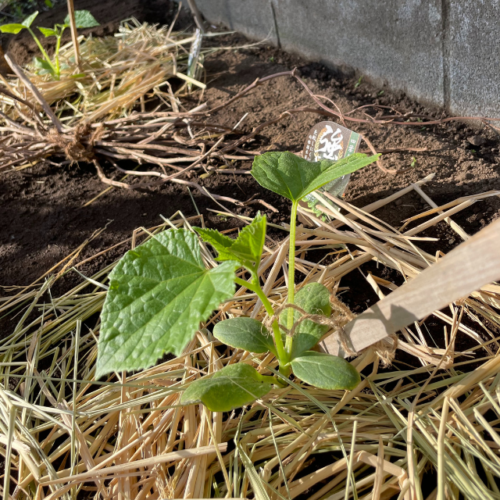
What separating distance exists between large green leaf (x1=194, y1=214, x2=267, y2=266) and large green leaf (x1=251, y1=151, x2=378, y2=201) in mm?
116

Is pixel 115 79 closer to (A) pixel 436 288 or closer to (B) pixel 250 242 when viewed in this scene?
(B) pixel 250 242

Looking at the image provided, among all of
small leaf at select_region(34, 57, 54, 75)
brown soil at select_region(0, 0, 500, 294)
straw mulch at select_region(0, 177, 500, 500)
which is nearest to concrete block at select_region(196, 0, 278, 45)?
brown soil at select_region(0, 0, 500, 294)

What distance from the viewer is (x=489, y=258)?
1.73 feet

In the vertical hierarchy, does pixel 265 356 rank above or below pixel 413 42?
below

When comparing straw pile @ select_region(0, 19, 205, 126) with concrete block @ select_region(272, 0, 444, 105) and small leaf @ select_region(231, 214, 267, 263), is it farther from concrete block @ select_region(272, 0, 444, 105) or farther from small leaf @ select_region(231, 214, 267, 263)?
small leaf @ select_region(231, 214, 267, 263)

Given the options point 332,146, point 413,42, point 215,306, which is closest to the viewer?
point 215,306

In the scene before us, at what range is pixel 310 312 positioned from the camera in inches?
31.7

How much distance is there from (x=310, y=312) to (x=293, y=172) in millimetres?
253

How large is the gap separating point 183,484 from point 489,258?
56 centimetres

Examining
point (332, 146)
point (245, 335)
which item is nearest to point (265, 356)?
point (245, 335)

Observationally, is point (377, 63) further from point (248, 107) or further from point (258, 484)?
point (258, 484)

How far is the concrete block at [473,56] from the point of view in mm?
1250

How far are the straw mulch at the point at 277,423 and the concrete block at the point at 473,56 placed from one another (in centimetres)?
61

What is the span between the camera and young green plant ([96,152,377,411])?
0.59m
